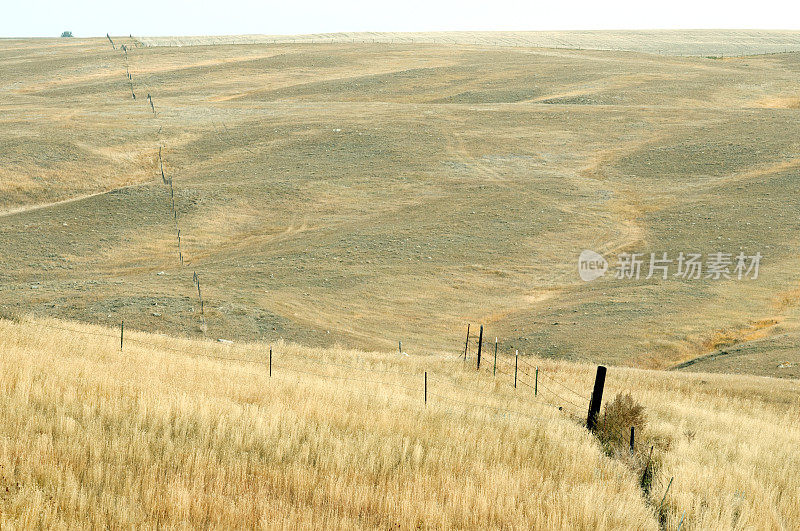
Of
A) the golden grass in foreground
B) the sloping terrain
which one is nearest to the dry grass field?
the sloping terrain

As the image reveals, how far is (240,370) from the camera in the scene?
13492mm

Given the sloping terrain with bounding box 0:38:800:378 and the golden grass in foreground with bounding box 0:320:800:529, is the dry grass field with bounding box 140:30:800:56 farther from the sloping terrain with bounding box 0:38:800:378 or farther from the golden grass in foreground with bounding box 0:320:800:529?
the golden grass in foreground with bounding box 0:320:800:529

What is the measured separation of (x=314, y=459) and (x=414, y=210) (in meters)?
34.7

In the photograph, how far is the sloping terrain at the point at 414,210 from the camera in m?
27.4

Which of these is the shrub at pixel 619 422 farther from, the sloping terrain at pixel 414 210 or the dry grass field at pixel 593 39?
the dry grass field at pixel 593 39

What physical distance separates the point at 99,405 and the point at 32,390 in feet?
2.66

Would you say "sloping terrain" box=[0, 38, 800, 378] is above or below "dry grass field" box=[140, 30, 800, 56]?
below

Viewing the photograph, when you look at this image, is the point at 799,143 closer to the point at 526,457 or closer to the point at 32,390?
the point at 526,457

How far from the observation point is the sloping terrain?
27.4m

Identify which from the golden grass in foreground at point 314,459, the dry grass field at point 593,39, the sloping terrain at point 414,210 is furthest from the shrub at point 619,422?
the dry grass field at point 593,39

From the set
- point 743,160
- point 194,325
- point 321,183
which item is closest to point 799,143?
point 743,160

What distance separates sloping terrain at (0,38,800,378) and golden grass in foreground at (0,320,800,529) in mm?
13573

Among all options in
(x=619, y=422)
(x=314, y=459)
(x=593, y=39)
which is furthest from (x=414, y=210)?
(x=593, y=39)

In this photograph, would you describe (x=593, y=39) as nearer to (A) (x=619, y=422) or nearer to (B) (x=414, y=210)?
(B) (x=414, y=210)
